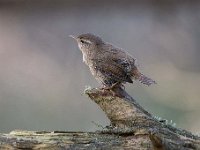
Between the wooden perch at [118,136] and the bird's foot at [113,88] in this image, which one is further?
the bird's foot at [113,88]

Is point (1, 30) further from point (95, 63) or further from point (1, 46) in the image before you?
point (95, 63)

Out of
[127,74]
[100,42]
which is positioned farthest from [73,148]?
[100,42]

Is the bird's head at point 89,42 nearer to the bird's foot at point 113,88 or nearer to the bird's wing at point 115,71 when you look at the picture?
the bird's wing at point 115,71

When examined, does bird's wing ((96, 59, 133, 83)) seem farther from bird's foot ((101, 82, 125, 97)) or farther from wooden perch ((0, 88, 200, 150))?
wooden perch ((0, 88, 200, 150))

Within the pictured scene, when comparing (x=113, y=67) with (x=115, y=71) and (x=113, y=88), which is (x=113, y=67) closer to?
(x=115, y=71)

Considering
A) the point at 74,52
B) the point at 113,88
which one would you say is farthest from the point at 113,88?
the point at 74,52

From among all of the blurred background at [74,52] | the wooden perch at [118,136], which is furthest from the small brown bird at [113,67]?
the blurred background at [74,52]

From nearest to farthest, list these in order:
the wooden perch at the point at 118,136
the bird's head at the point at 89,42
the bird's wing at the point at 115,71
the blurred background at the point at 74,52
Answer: the wooden perch at the point at 118,136, the bird's wing at the point at 115,71, the bird's head at the point at 89,42, the blurred background at the point at 74,52
